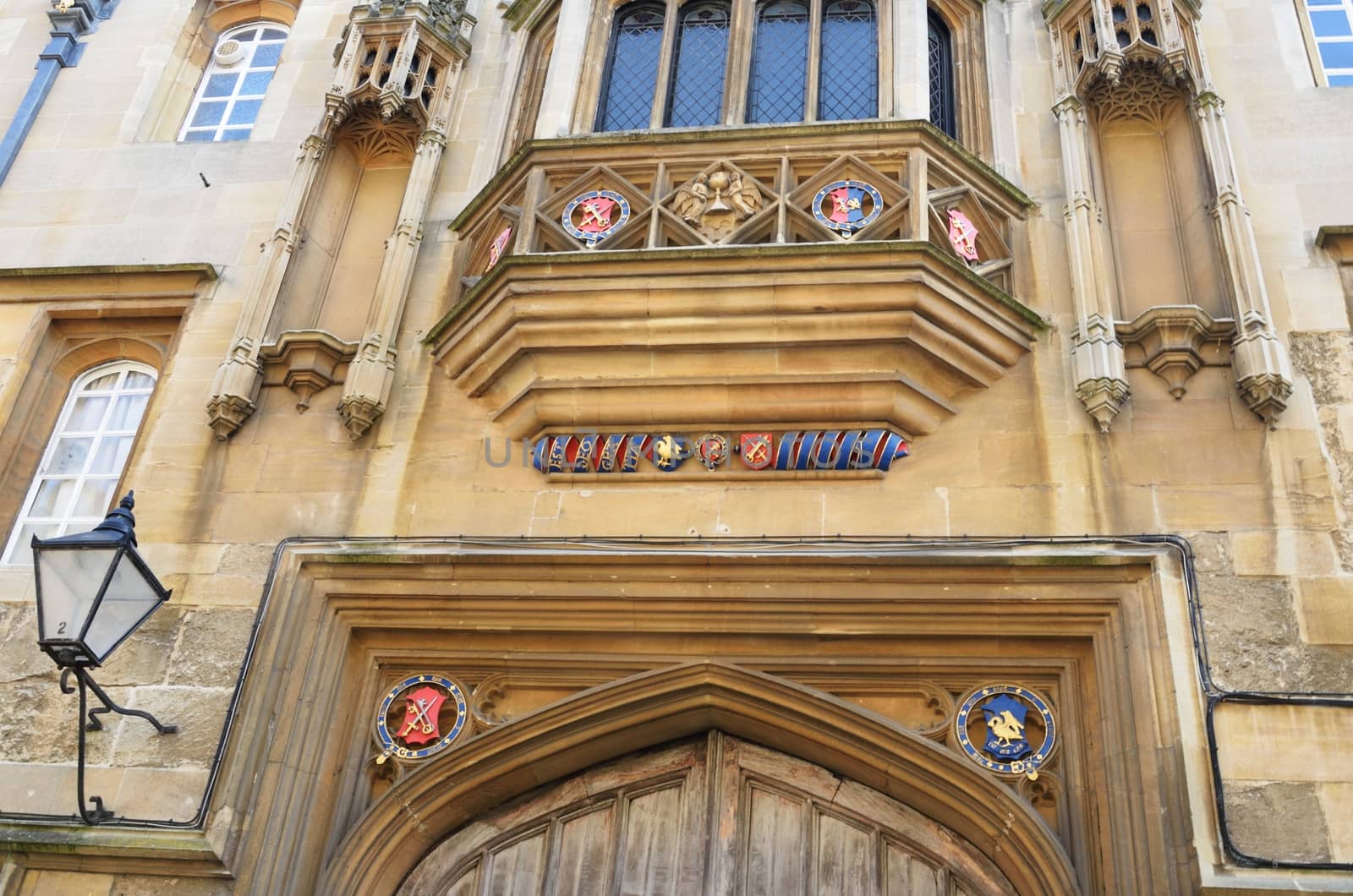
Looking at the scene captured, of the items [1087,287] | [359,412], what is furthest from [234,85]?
[1087,287]

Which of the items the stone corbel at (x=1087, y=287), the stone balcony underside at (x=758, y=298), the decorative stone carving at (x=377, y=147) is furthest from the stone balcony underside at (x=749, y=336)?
the decorative stone carving at (x=377, y=147)

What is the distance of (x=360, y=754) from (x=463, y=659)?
2.30 feet

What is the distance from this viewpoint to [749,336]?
7.77m

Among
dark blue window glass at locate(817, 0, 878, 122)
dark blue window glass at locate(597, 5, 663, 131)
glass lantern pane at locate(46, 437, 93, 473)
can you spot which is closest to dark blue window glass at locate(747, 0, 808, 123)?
dark blue window glass at locate(817, 0, 878, 122)

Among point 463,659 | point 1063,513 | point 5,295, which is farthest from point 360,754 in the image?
point 5,295

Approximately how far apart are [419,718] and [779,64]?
4.84 m

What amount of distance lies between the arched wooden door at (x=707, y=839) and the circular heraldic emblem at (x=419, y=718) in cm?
48

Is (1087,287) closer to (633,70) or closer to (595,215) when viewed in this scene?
(595,215)

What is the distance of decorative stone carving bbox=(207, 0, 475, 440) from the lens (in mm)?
8320

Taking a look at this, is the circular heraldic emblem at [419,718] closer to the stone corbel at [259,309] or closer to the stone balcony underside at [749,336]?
the stone balcony underside at [749,336]

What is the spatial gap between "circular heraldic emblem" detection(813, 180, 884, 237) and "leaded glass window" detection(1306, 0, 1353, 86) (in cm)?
342

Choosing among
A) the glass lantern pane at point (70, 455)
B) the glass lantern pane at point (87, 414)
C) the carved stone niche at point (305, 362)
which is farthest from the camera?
the glass lantern pane at point (87, 414)

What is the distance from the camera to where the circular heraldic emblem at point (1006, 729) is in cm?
682

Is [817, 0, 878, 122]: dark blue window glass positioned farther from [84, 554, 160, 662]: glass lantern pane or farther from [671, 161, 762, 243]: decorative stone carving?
[84, 554, 160, 662]: glass lantern pane
